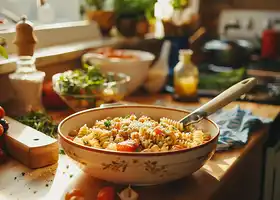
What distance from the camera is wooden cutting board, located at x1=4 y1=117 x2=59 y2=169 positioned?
1128mm

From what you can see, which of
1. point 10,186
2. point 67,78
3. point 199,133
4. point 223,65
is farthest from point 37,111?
point 223,65

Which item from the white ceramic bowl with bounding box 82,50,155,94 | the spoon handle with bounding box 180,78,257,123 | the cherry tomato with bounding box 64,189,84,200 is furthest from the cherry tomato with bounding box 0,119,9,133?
the white ceramic bowl with bounding box 82,50,155,94

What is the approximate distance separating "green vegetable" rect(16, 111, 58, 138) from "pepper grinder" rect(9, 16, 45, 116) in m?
0.09

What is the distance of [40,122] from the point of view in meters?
1.39

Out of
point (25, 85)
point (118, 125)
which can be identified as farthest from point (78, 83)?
point (118, 125)

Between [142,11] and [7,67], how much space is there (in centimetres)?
98

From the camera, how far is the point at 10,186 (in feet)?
3.38

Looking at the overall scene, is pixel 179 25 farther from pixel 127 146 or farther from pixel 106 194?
pixel 106 194

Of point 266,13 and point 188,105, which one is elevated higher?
point 266,13

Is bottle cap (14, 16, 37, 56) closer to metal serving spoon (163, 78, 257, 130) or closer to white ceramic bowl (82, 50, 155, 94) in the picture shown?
white ceramic bowl (82, 50, 155, 94)

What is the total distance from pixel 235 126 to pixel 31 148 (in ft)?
2.23

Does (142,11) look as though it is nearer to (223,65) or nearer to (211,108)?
(223,65)

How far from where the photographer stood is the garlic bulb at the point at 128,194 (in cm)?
94

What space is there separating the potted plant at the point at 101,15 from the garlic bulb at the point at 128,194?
4.60ft
